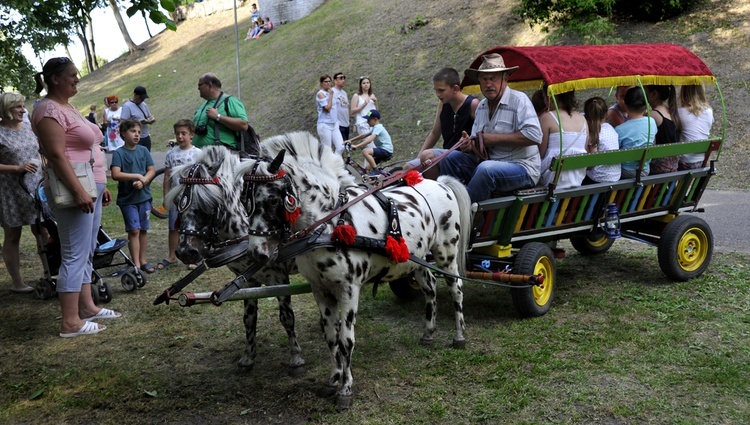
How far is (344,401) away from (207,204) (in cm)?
158

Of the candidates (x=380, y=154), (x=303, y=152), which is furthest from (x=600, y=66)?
(x=380, y=154)

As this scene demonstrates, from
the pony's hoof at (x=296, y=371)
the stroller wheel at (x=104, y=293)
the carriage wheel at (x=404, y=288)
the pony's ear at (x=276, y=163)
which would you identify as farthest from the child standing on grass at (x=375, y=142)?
the pony's ear at (x=276, y=163)

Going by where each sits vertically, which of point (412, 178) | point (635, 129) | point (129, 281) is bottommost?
point (129, 281)

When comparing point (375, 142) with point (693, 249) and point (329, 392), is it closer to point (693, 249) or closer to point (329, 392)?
point (693, 249)

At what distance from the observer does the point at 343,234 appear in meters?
4.02

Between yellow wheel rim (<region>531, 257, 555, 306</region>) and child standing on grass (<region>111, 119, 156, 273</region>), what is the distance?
439 cm

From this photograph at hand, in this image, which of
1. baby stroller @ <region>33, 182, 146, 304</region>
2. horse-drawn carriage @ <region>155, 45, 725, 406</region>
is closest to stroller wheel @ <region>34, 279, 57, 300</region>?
baby stroller @ <region>33, 182, 146, 304</region>

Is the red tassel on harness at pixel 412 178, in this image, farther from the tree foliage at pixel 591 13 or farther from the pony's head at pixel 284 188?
the tree foliage at pixel 591 13

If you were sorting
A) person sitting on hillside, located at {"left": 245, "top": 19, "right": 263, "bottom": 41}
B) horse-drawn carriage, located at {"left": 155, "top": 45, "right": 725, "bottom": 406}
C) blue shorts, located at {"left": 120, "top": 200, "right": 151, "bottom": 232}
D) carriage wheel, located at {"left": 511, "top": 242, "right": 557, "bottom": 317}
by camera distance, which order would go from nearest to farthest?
horse-drawn carriage, located at {"left": 155, "top": 45, "right": 725, "bottom": 406} < carriage wheel, located at {"left": 511, "top": 242, "right": 557, "bottom": 317} < blue shorts, located at {"left": 120, "top": 200, "right": 151, "bottom": 232} < person sitting on hillside, located at {"left": 245, "top": 19, "right": 263, "bottom": 41}

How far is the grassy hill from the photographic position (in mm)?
13827

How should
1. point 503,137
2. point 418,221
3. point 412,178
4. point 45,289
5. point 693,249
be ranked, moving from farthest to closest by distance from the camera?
point 45,289, point 693,249, point 503,137, point 412,178, point 418,221

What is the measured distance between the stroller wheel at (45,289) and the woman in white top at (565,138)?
17.4 feet

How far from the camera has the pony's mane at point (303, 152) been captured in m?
4.14

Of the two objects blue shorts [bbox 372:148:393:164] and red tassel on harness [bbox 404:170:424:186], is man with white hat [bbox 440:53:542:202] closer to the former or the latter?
red tassel on harness [bbox 404:170:424:186]
